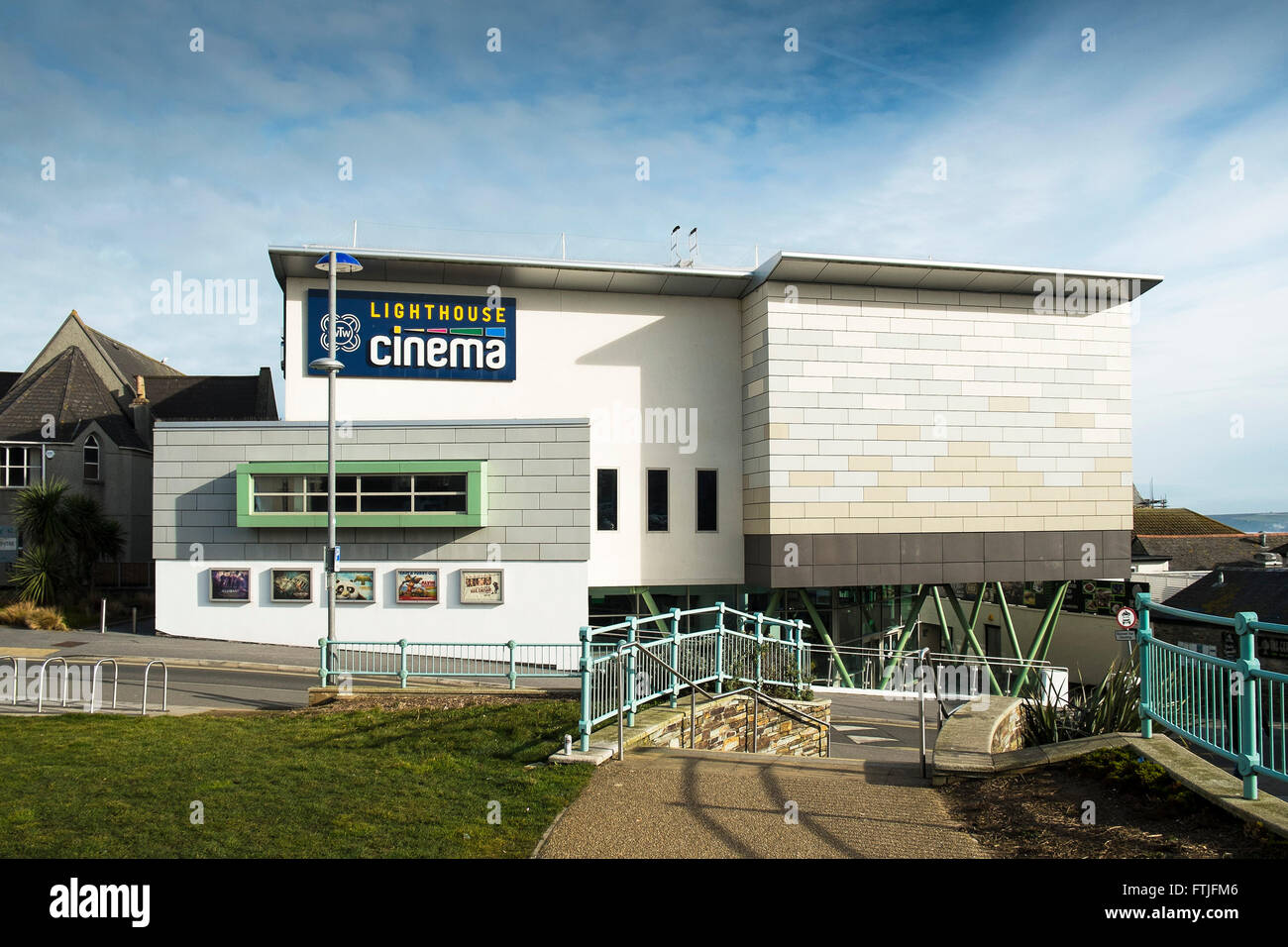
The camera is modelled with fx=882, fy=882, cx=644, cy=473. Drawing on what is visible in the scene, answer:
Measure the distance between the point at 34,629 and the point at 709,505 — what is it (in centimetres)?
1819

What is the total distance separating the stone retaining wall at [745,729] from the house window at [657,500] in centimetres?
1114

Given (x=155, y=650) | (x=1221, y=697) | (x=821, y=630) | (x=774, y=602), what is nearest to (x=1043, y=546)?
(x=821, y=630)

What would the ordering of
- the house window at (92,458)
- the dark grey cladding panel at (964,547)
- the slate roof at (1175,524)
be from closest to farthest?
the dark grey cladding panel at (964,547), the house window at (92,458), the slate roof at (1175,524)

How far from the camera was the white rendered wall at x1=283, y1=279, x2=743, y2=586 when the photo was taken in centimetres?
2448

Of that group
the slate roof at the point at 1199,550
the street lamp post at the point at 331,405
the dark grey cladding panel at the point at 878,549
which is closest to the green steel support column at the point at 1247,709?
the street lamp post at the point at 331,405

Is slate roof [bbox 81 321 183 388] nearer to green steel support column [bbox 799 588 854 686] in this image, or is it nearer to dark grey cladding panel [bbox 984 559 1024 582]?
green steel support column [bbox 799 588 854 686]

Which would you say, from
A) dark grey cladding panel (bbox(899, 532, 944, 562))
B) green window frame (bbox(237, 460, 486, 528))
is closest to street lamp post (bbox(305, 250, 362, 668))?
green window frame (bbox(237, 460, 486, 528))

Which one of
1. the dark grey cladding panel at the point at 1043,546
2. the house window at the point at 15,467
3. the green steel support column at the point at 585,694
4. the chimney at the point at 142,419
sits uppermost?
the chimney at the point at 142,419

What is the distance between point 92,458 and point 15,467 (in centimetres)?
245

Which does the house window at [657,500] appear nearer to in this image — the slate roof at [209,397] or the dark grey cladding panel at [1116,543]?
the dark grey cladding panel at [1116,543]

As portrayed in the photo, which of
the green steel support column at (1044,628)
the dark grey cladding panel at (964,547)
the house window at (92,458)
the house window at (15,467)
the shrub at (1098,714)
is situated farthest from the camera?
the house window at (92,458)

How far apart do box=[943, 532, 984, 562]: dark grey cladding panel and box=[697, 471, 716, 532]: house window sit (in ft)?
22.0

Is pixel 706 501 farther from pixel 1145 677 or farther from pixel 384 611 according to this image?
pixel 1145 677

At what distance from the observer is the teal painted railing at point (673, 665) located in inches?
416
